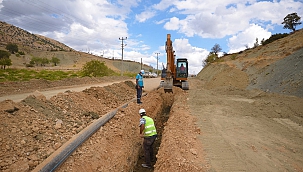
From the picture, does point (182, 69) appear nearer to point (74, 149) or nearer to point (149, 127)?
point (149, 127)

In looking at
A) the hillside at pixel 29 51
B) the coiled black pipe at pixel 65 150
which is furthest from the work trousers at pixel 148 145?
the hillside at pixel 29 51

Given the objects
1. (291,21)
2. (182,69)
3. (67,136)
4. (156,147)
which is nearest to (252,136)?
(156,147)

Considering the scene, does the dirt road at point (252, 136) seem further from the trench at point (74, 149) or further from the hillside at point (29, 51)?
the hillside at point (29, 51)

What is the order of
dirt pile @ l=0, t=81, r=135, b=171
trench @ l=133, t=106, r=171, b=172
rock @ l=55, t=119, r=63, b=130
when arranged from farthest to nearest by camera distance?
trench @ l=133, t=106, r=171, b=172
rock @ l=55, t=119, r=63, b=130
dirt pile @ l=0, t=81, r=135, b=171

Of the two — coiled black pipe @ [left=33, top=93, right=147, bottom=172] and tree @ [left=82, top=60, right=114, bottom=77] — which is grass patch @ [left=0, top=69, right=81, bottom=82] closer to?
tree @ [left=82, top=60, right=114, bottom=77]

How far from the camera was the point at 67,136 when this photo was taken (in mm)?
6215

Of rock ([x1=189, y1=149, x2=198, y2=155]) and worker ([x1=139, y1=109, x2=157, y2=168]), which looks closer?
rock ([x1=189, y1=149, x2=198, y2=155])

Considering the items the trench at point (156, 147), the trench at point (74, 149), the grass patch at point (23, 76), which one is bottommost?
the trench at point (156, 147)

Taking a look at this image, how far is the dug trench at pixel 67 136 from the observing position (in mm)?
4984

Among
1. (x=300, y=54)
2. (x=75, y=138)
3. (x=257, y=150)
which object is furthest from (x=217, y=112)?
(x=300, y=54)

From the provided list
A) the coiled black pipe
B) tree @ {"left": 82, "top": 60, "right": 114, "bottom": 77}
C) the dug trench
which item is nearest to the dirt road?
the dug trench

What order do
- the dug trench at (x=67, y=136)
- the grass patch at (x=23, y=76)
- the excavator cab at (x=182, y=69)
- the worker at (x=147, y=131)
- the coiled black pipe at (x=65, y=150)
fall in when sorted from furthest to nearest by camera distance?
the grass patch at (x=23, y=76), the excavator cab at (x=182, y=69), the worker at (x=147, y=131), the dug trench at (x=67, y=136), the coiled black pipe at (x=65, y=150)

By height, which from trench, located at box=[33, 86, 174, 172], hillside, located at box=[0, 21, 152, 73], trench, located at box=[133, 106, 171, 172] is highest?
hillside, located at box=[0, 21, 152, 73]

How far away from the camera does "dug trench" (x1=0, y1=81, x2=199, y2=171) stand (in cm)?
498
